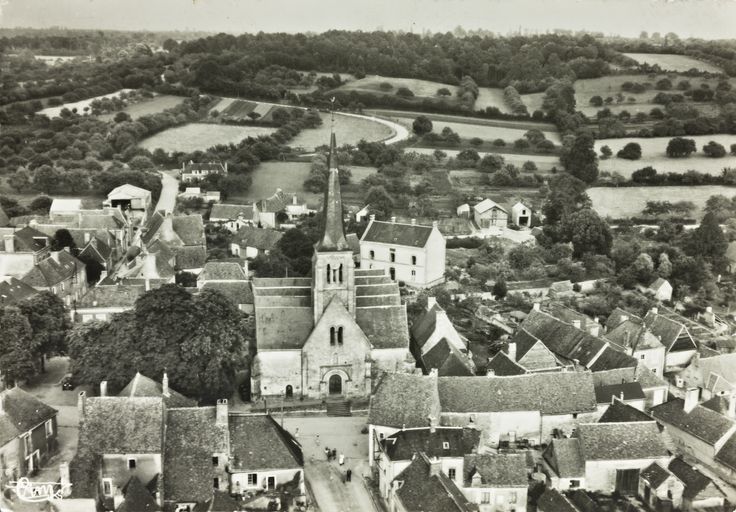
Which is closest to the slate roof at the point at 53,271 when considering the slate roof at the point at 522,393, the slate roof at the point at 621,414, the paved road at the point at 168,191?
the paved road at the point at 168,191

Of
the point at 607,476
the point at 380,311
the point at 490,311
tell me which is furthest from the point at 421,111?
the point at 607,476

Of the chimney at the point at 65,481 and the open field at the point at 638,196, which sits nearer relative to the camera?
the chimney at the point at 65,481

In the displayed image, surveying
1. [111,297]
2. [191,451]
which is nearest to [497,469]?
[191,451]

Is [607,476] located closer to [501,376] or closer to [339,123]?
[501,376]

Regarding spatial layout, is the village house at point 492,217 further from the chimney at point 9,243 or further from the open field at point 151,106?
the open field at point 151,106

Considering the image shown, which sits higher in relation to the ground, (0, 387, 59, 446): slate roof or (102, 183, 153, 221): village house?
Result: (0, 387, 59, 446): slate roof

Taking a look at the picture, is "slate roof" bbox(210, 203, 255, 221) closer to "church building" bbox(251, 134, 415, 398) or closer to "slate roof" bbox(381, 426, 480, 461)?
"church building" bbox(251, 134, 415, 398)

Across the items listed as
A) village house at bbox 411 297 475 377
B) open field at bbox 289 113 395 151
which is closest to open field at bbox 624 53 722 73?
open field at bbox 289 113 395 151
